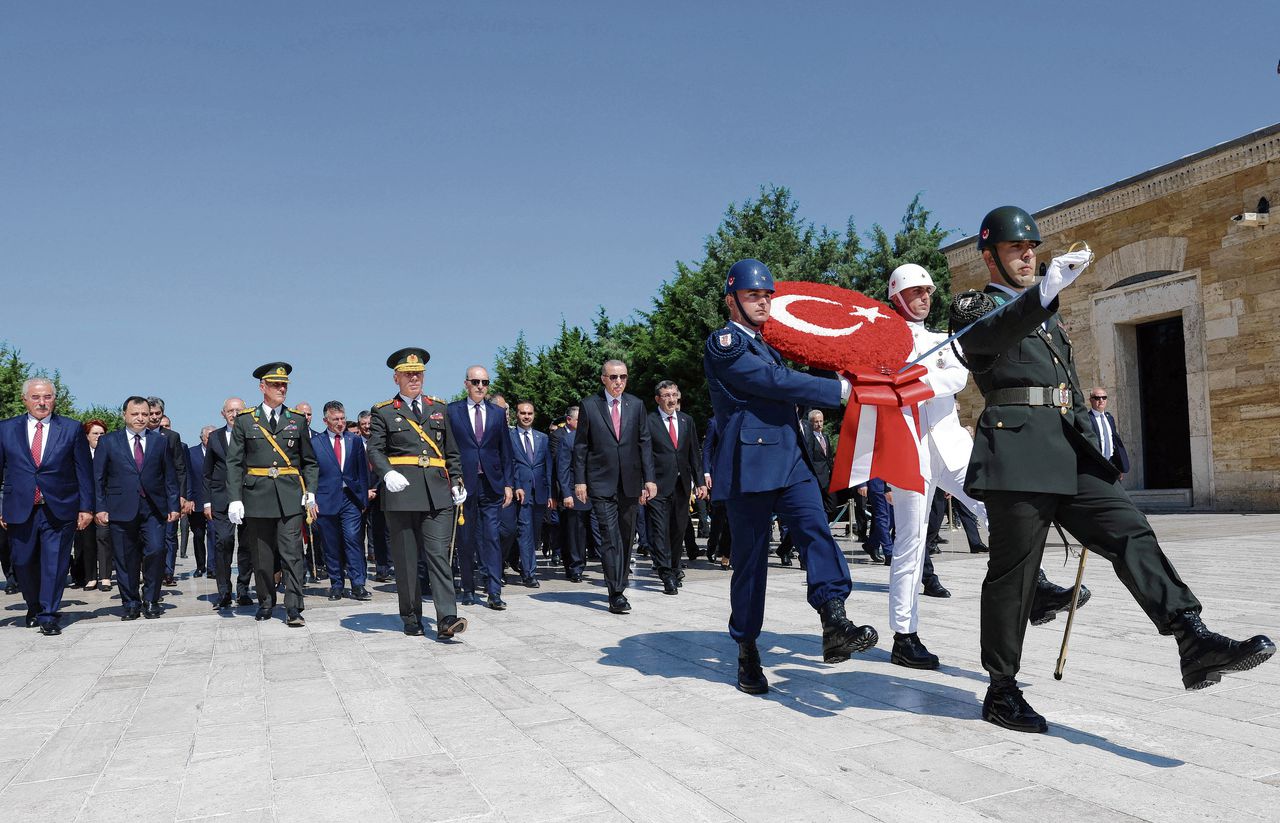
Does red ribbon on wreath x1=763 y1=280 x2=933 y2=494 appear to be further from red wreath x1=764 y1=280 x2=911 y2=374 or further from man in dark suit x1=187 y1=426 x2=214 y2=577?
man in dark suit x1=187 y1=426 x2=214 y2=577

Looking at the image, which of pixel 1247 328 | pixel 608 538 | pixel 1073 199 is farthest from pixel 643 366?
pixel 608 538

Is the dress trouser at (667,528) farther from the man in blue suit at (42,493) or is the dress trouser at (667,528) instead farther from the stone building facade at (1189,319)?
the stone building facade at (1189,319)

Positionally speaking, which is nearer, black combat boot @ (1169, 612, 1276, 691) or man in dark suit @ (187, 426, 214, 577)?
black combat boot @ (1169, 612, 1276, 691)

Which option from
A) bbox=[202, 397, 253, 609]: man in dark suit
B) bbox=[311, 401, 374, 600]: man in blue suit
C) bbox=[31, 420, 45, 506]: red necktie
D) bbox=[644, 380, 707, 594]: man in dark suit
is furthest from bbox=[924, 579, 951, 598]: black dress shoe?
bbox=[31, 420, 45, 506]: red necktie

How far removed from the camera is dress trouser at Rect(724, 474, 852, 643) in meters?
4.71

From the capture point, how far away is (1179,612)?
3.63 metres

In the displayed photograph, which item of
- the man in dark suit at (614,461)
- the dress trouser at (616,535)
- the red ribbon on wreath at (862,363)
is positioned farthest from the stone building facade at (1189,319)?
the red ribbon on wreath at (862,363)

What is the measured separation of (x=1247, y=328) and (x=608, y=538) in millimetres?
14515

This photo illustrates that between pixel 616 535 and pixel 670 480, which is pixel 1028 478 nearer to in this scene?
pixel 616 535

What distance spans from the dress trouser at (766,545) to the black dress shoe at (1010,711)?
2.77ft

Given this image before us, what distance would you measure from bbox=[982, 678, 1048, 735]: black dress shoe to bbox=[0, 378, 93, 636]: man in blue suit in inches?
305

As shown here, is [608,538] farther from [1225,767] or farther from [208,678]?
[1225,767]

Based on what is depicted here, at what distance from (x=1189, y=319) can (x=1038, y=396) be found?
17287 mm

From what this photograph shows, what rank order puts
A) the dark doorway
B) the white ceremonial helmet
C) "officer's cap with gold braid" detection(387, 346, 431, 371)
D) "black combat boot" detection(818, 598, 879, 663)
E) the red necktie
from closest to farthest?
1. "black combat boot" detection(818, 598, 879, 663)
2. the white ceremonial helmet
3. "officer's cap with gold braid" detection(387, 346, 431, 371)
4. the red necktie
5. the dark doorway
